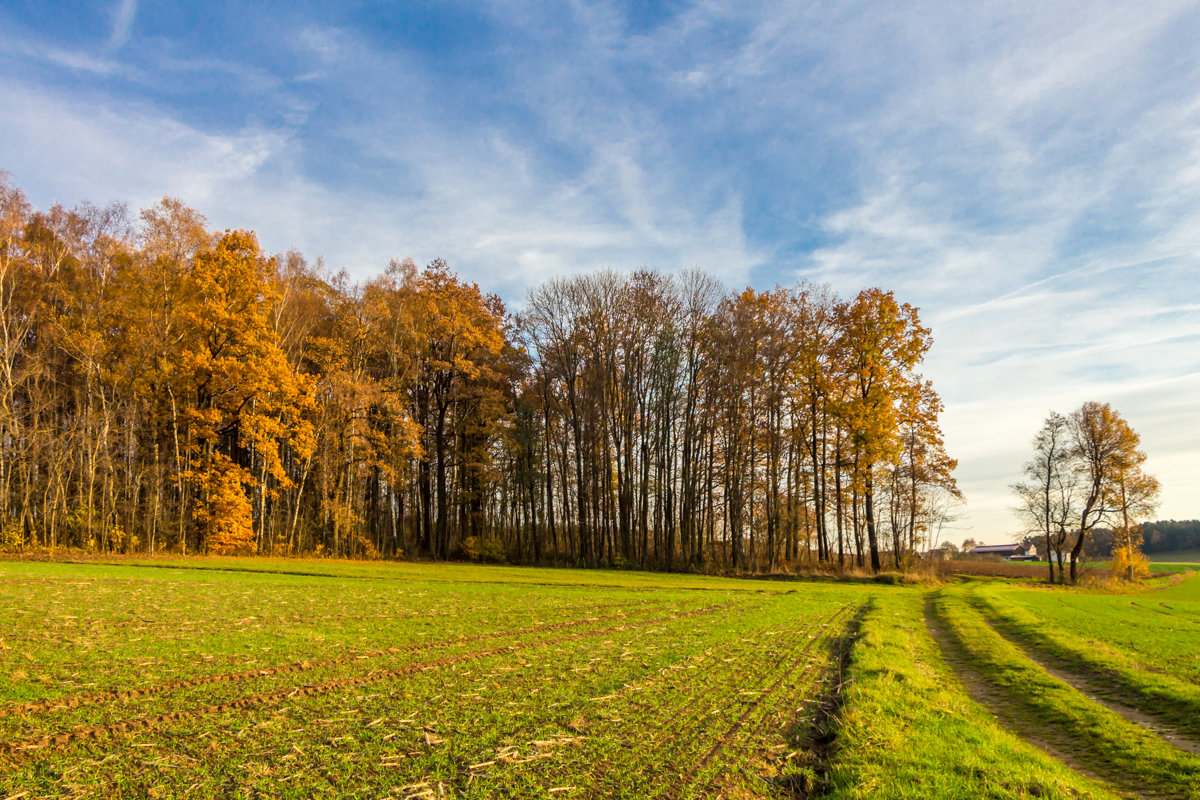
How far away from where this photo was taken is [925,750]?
18.1 feet

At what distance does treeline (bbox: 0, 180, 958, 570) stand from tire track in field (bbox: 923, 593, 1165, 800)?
26485mm

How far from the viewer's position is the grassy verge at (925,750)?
4723mm

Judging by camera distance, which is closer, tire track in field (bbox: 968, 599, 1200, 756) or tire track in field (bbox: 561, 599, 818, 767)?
tire track in field (bbox: 561, 599, 818, 767)

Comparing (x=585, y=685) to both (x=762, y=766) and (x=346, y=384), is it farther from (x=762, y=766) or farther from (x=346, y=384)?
(x=346, y=384)

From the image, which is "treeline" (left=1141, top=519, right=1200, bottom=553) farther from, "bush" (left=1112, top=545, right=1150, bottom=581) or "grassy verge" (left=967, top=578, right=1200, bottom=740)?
"grassy verge" (left=967, top=578, right=1200, bottom=740)

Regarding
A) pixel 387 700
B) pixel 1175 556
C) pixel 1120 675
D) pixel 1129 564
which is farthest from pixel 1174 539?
pixel 387 700

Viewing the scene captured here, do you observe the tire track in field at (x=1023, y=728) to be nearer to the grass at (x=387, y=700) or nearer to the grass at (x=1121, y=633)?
the grass at (x=387, y=700)

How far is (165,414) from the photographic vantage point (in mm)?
29875

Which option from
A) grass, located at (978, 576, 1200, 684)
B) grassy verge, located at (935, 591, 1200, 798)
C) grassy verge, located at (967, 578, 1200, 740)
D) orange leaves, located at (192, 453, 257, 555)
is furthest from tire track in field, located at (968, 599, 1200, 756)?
orange leaves, located at (192, 453, 257, 555)

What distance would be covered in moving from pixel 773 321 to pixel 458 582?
2620cm

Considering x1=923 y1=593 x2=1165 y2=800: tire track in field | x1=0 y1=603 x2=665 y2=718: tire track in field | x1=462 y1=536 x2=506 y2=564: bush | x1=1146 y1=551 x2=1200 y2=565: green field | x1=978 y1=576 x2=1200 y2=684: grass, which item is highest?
x1=0 y1=603 x2=665 y2=718: tire track in field

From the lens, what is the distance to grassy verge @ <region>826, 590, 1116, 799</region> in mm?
4723

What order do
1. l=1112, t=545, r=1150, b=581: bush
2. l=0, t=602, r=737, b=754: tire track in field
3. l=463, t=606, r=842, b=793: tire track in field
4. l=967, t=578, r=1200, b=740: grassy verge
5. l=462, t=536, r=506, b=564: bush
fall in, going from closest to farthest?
l=0, t=602, r=737, b=754: tire track in field → l=463, t=606, r=842, b=793: tire track in field → l=967, t=578, r=1200, b=740: grassy verge → l=462, t=536, r=506, b=564: bush → l=1112, t=545, r=1150, b=581: bush

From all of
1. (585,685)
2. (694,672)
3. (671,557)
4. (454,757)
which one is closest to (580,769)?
(454,757)
